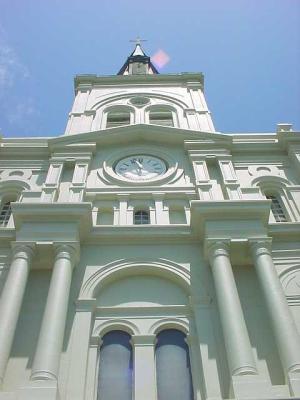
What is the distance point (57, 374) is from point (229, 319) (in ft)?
16.8

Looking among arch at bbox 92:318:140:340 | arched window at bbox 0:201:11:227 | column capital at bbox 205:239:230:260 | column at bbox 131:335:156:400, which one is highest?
arched window at bbox 0:201:11:227

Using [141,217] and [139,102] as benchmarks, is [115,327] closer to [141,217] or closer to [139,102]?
[141,217]

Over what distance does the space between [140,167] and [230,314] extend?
11.0m

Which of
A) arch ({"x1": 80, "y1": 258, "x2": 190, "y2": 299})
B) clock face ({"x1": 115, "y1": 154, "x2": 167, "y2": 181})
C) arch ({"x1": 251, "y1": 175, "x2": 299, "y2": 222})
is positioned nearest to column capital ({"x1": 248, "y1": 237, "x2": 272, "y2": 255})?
arch ({"x1": 80, "y1": 258, "x2": 190, "y2": 299})

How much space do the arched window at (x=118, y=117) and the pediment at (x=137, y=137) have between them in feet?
14.8

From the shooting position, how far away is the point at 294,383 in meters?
13.2

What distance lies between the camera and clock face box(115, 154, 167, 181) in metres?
23.8

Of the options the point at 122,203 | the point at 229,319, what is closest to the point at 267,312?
the point at 229,319

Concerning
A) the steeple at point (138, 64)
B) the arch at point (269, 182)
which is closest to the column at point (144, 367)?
the arch at point (269, 182)

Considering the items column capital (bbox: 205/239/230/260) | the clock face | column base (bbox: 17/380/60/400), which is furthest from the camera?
the clock face

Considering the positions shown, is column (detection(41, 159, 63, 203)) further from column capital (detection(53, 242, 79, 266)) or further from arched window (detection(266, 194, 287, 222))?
arched window (detection(266, 194, 287, 222))

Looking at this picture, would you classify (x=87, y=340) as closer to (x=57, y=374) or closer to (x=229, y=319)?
(x=57, y=374)

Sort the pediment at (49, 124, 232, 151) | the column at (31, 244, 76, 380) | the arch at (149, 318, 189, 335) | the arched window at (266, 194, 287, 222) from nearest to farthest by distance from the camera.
Result: the column at (31, 244, 76, 380), the arch at (149, 318, 189, 335), the arched window at (266, 194, 287, 222), the pediment at (49, 124, 232, 151)

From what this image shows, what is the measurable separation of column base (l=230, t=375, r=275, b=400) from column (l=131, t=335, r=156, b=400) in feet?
8.38
